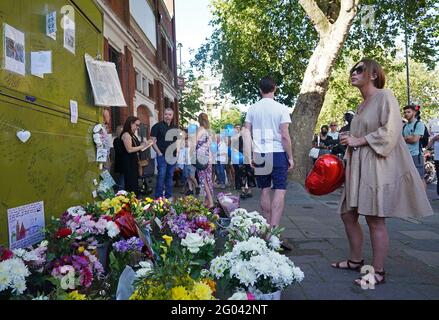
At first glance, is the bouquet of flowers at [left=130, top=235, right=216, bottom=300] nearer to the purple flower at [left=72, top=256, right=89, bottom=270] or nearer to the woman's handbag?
the purple flower at [left=72, top=256, right=89, bottom=270]

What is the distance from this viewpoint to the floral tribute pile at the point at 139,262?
202 cm

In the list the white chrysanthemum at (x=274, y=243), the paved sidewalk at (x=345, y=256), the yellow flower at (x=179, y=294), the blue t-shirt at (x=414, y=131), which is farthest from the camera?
the blue t-shirt at (x=414, y=131)

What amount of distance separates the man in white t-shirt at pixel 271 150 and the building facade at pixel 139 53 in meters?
5.01

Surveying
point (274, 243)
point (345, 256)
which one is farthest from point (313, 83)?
point (274, 243)

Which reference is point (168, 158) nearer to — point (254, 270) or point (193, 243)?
point (193, 243)

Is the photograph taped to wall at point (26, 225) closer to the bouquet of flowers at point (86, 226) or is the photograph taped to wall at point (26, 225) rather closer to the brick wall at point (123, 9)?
the bouquet of flowers at point (86, 226)

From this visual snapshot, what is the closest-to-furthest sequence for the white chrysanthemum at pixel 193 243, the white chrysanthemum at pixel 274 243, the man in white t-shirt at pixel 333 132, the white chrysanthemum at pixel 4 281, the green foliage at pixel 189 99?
the white chrysanthemum at pixel 4 281
the white chrysanthemum at pixel 193 243
the white chrysanthemum at pixel 274 243
the man in white t-shirt at pixel 333 132
the green foliage at pixel 189 99

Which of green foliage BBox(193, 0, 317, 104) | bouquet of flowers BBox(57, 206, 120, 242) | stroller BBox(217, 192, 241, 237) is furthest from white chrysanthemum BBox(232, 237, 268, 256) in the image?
green foliage BBox(193, 0, 317, 104)

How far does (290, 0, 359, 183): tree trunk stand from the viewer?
1094cm

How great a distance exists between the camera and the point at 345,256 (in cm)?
421

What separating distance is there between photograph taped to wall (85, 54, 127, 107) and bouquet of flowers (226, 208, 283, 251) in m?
1.91

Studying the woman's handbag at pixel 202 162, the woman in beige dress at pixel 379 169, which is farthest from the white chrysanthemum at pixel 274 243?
the woman's handbag at pixel 202 162

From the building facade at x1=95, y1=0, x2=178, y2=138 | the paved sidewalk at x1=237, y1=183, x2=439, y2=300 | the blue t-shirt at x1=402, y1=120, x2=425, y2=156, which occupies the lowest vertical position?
the paved sidewalk at x1=237, y1=183, x2=439, y2=300
